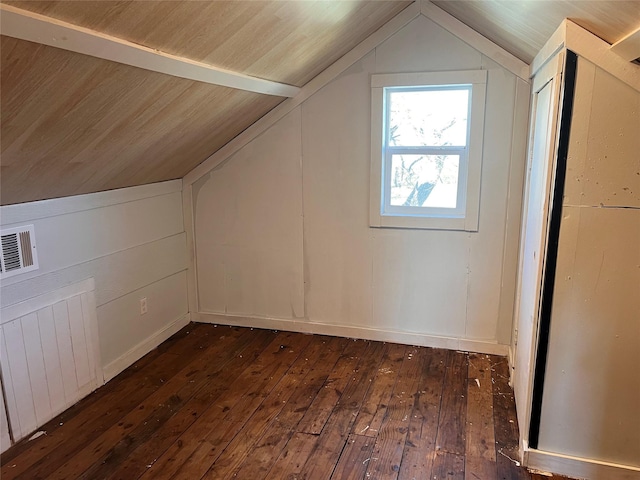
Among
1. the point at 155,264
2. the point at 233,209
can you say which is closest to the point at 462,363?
the point at 233,209

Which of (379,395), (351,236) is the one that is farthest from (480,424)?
(351,236)

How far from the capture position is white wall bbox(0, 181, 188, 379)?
245 centimetres

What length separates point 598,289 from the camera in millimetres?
1947

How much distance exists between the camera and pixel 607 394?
2.00 meters

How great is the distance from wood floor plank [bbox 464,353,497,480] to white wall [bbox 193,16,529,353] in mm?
273

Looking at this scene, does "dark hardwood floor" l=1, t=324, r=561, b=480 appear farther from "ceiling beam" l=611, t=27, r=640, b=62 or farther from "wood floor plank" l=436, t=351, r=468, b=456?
"ceiling beam" l=611, t=27, r=640, b=62

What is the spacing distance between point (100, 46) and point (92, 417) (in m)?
2.00

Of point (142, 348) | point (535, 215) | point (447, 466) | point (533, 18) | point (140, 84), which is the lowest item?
point (447, 466)

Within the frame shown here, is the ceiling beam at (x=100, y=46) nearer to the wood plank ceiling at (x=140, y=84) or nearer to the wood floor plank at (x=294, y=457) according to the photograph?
the wood plank ceiling at (x=140, y=84)

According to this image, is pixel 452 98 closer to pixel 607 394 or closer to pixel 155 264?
pixel 607 394

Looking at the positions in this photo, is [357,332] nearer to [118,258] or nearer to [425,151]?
[425,151]

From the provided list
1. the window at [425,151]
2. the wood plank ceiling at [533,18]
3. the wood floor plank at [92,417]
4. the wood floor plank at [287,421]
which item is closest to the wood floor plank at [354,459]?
the wood floor plank at [287,421]

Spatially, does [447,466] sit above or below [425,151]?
below

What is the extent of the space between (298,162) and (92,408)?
82.0 inches
